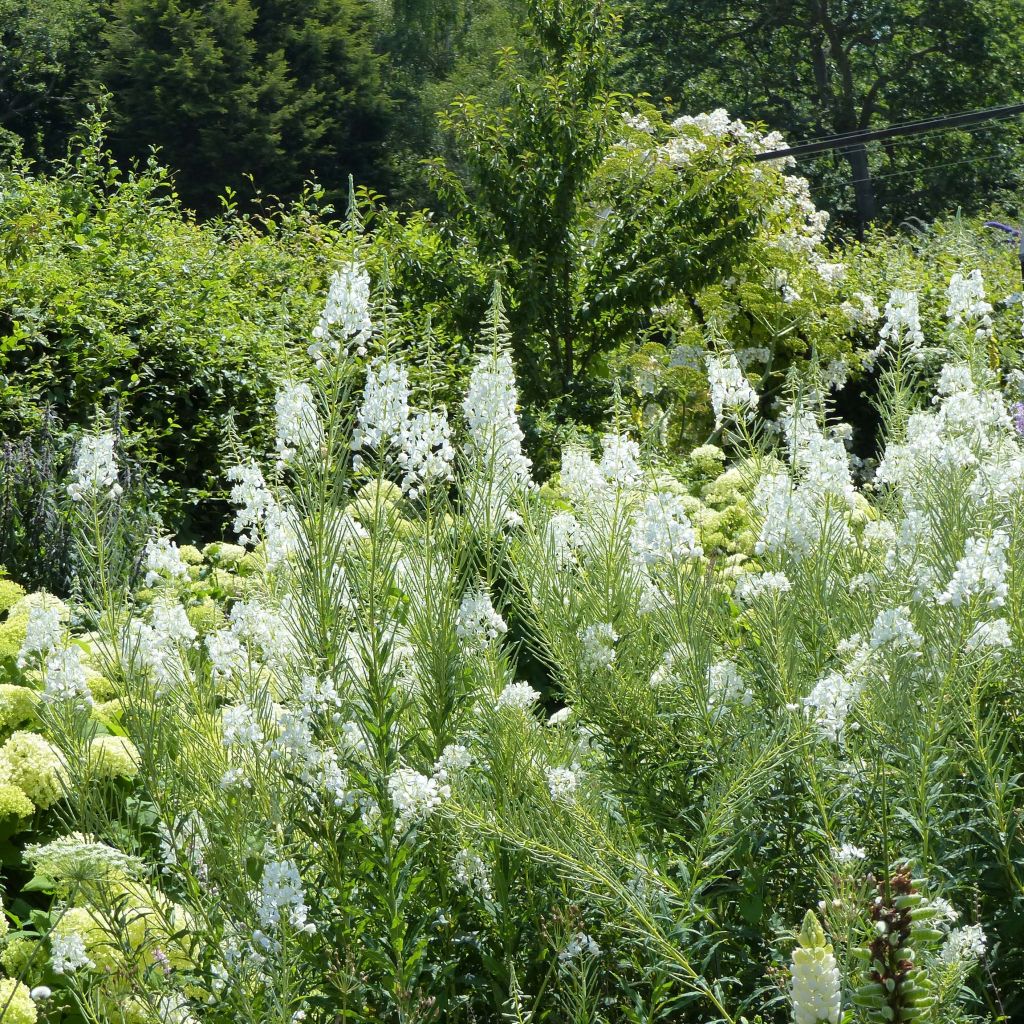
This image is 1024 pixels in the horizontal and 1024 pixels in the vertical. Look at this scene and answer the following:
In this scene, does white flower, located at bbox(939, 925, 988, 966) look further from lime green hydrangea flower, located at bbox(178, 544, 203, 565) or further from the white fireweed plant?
lime green hydrangea flower, located at bbox(178, 544, 203, 565)

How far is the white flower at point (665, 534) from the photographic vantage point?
2578 mm

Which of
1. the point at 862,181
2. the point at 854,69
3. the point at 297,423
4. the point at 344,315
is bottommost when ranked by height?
the point at 297,423

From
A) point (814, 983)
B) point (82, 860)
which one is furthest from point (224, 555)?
point (814, 983)

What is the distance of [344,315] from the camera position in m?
2.15

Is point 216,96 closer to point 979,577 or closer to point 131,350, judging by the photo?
point 131,350

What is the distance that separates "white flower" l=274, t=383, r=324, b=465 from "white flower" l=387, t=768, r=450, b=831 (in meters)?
0.59

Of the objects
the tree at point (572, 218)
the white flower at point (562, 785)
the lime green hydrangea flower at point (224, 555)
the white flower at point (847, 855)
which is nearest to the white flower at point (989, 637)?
the white flower at point (847, 855)

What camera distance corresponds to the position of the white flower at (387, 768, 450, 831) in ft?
6.58

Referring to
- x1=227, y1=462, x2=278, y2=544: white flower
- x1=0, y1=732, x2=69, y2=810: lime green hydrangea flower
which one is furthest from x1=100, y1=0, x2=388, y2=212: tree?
x1=227, y1=462, x2=278, y2=544: white flower

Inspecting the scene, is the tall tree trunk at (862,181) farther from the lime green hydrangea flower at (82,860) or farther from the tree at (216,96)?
the lime green hydrangea flower at (82,860)

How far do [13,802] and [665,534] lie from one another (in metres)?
1.80

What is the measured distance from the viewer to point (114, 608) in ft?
7.66

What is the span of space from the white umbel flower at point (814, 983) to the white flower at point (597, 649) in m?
1.34

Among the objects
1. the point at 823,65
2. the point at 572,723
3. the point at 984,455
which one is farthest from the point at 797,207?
the point at 823,65
